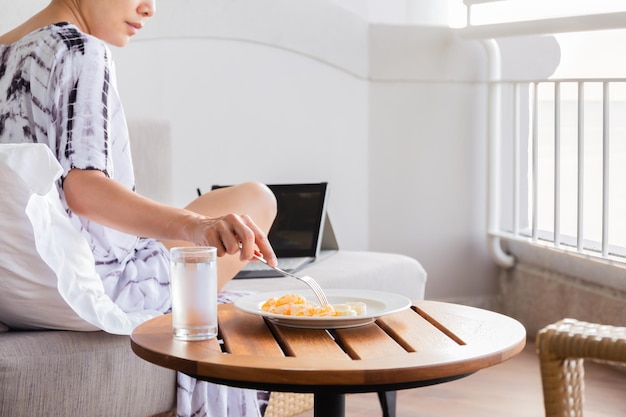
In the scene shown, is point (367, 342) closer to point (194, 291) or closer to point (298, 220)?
point (194, 291)

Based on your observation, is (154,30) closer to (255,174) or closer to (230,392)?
(255,174)

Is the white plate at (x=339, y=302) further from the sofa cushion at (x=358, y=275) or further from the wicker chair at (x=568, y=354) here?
the sofa cushion at (x=358, y=275)

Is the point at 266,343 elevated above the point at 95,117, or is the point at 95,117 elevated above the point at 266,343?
the point at 95,117

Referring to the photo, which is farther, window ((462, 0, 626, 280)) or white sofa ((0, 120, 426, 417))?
window ((462, 0, 626, 280))

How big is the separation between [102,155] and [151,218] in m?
0.16

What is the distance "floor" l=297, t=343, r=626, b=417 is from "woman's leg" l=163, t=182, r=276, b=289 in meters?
0.66


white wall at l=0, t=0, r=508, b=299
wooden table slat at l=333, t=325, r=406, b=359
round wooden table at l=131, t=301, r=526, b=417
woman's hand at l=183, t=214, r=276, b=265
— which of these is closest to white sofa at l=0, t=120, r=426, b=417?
round wooden table at l=131, t=301, r=526, b=417

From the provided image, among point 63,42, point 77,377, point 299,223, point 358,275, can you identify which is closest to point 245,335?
point 77,377

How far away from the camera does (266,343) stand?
1.15 m

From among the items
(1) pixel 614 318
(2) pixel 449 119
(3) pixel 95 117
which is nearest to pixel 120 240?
(3) pixel 95 117

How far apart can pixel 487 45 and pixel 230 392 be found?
75.2 inches

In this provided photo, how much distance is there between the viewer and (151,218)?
4.47 feet

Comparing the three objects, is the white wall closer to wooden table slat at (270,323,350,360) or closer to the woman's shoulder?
the woman's shoulder

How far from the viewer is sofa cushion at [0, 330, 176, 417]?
4.46 feet
